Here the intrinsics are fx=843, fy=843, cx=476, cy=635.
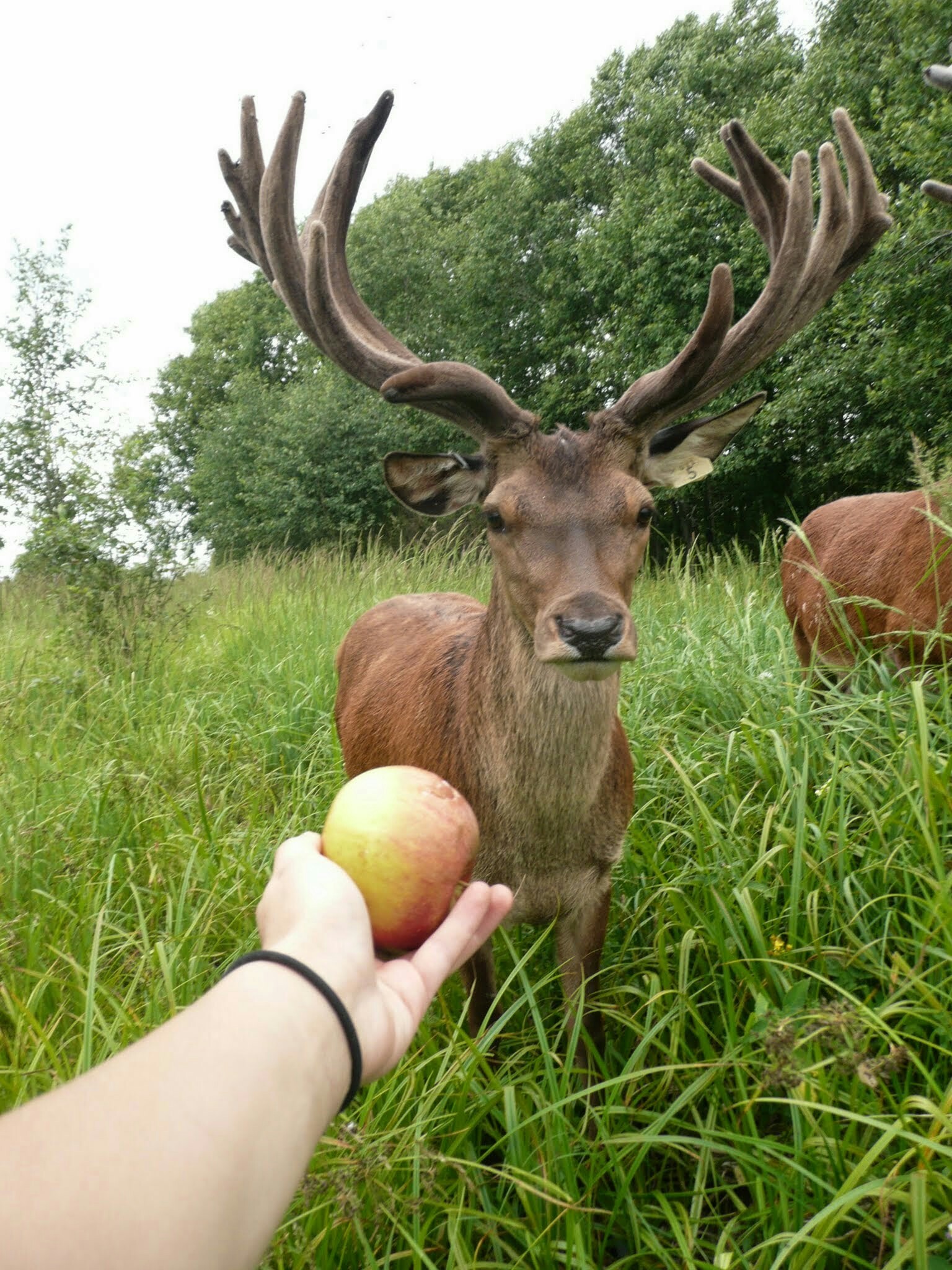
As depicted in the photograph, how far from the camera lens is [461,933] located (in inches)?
60.4

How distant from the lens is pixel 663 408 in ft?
8.82

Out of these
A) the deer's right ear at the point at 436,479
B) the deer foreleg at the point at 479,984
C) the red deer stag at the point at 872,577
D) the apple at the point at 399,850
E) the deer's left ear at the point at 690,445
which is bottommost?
the deer foreleg at the point at 479,984

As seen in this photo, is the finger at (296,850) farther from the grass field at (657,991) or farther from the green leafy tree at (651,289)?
the green leafy tree at (651,289)

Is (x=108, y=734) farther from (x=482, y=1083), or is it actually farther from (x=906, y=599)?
(x=906, y=599)

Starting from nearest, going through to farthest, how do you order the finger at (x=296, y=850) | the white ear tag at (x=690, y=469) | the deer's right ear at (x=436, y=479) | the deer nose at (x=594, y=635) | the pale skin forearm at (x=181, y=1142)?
the pale skin forearm at (x=181, y=1142)
the finger at (x=296, y=850)
the deer nose at (x=594, y=635)
the deer's right ear at (x=436, y=479)
the white ear tag at (x=690, y=469)

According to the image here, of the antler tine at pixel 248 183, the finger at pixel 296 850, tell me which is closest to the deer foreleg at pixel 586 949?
the finger at pixel 296 850

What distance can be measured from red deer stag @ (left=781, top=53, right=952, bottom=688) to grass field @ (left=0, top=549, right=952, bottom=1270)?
0.30 m

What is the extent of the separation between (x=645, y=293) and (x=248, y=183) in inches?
646

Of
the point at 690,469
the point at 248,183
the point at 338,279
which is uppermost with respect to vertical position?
the point at 248,183

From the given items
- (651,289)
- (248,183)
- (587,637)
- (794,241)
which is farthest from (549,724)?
(651,289)

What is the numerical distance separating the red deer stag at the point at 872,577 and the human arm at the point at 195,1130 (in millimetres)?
2830

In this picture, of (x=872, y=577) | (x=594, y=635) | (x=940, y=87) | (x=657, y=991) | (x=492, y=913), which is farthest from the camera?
(x=940, y=87)

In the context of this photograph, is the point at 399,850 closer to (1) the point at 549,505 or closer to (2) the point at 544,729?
(2) the point at 544,729

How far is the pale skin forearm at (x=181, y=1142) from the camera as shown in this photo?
2.26ft
